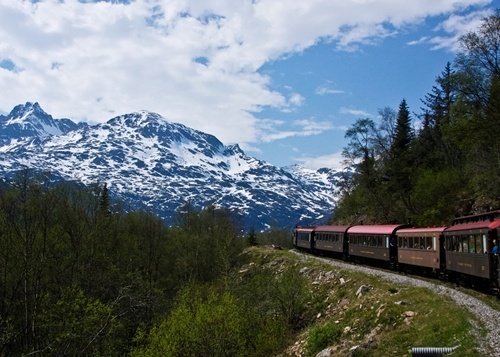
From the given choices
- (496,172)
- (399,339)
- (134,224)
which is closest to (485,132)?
(496,172)

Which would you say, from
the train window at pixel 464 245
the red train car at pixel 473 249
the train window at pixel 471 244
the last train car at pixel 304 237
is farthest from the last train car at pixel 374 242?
the last train car at pixel 304 237

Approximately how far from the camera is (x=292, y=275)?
34.8m

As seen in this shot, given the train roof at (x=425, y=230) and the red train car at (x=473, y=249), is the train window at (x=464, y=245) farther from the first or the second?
the train roof at (x=425, y=230)

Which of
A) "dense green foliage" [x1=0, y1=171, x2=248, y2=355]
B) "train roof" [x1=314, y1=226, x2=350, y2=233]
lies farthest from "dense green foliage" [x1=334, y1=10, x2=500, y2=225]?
"dense green foliage" [x1=0, y1=171, x2=248, y2=355]

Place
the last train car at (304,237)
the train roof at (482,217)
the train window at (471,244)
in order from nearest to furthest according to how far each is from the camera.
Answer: the train window at (471,244), the train roof at (482,217), the last train car at (304,237)

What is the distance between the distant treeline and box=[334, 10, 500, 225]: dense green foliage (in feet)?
68.7

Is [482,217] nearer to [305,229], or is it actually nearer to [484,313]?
[484,313]

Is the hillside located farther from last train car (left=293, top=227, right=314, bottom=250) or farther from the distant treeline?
last train car (left=293, top=227, right=314, bottom=250)

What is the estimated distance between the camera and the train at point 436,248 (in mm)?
23528

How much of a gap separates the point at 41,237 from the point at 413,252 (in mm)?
24632

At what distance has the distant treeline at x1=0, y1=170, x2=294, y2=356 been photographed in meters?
28.7

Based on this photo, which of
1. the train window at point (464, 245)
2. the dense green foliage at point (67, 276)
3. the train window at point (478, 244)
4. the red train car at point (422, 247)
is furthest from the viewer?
the red train car at point (422, 247)

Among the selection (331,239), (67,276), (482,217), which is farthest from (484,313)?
(331,239)

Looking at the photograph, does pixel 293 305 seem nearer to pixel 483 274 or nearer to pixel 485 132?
pixel 483 274
